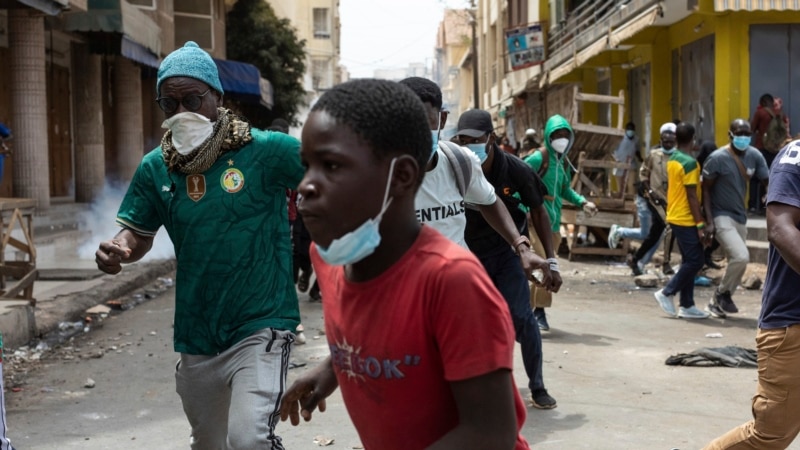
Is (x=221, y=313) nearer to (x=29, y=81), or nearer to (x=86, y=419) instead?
(x=86, y=419)

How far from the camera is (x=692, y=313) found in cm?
1028

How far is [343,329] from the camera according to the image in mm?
2262

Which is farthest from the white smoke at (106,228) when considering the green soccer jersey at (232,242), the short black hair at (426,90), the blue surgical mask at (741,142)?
the green soccer jersey at (232,242)

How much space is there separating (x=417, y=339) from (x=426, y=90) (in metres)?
2.73

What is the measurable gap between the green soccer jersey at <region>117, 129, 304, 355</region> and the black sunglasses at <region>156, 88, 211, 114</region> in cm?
21

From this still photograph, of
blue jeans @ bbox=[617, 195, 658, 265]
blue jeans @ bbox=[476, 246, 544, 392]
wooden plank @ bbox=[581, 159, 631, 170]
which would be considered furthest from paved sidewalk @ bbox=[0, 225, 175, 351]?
blue jeans @ bbox=[617, 195, 658, 265]

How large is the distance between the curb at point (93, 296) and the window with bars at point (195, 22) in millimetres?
14965

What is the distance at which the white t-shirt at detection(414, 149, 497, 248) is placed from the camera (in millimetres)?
4684

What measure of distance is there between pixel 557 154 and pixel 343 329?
894 centimetres

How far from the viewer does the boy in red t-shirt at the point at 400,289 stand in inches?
79.7

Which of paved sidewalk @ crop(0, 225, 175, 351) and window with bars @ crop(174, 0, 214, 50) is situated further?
window with bars @ crop(174, 0, 214, 50)

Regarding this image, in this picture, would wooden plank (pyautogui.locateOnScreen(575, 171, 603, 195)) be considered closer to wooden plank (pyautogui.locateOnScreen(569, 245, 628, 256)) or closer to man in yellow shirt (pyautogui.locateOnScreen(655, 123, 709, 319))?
wooden plank (pyautogui.locateOnScreen(569, 245, 628, 256))

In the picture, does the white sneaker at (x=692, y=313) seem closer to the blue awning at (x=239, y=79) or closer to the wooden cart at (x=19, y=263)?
the wooden cart at (x=19, y=263)

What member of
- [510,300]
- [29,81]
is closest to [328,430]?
[510,300]
